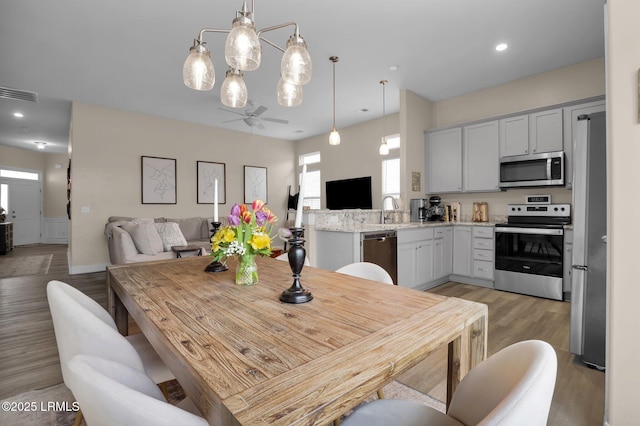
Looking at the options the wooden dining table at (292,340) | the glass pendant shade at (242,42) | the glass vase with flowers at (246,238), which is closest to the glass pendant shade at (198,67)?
the glass pendant shade at (242,42)

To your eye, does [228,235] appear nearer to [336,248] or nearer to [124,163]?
[336,248]

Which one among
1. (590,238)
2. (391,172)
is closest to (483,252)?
(590,238)

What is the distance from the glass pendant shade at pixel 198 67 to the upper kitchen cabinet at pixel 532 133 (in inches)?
157

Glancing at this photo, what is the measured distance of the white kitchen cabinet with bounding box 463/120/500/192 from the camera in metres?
4.20

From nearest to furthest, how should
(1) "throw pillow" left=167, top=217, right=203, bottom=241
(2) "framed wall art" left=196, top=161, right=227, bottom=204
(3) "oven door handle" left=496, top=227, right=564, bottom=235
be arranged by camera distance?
(3) "oven door handle" left=496, top=227, right=564, bottom=235 → (1) "throw pillow" left=167, top=217, right=203, bottom=241 → (2) "framed wall art" left=196, top=161, right=227, bottom=204

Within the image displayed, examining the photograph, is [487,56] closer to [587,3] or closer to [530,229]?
[587,3]

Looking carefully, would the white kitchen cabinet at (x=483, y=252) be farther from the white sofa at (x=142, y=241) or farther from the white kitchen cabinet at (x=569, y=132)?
the white sofa at (x=142, y=241)

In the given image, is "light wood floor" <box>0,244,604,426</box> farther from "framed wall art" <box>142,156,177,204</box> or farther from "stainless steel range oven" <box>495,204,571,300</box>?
"framed wall art" <box>142,156,177,204</box>

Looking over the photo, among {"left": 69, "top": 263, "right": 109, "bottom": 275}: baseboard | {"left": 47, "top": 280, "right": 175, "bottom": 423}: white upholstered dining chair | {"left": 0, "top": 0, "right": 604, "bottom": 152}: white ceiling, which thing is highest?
{"left": 0, "top": 0, "right": 604, "bottom": 152}: white ceiling

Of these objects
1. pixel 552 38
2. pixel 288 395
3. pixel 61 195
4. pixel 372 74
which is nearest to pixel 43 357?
pixel 288 395

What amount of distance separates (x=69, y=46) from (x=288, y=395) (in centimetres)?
450

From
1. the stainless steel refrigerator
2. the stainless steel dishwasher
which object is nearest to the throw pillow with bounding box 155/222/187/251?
the stainless steel dishwasher

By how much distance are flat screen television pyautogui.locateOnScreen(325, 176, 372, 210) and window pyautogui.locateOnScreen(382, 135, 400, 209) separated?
35 centimetres

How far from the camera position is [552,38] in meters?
3.25
